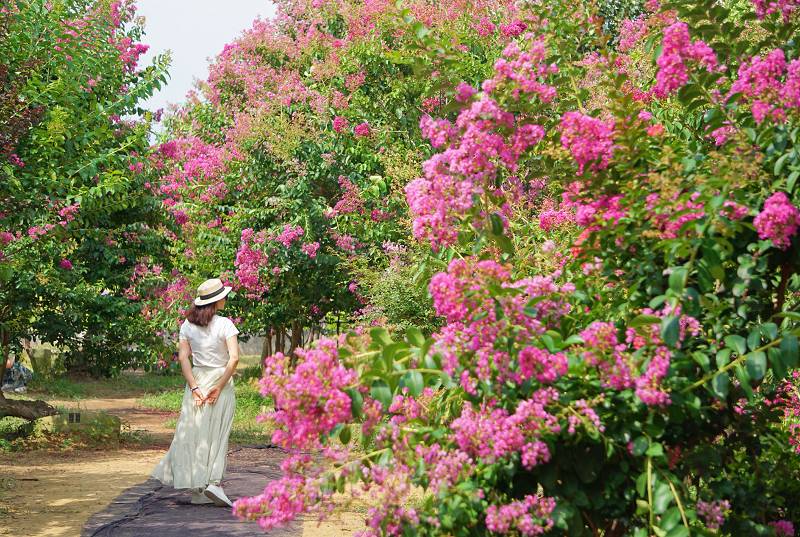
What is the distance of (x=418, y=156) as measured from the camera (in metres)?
12.0

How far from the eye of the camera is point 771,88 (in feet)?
9.40

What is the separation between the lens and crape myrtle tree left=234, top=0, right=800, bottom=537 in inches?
101

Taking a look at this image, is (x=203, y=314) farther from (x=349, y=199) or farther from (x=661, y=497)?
(x=349, y=199)

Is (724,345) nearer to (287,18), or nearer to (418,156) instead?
(418,156)

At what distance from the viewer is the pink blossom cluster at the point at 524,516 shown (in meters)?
2.55

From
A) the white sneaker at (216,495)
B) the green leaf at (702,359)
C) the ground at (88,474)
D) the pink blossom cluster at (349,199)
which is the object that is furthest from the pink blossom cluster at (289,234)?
the green leaf at (702,359)

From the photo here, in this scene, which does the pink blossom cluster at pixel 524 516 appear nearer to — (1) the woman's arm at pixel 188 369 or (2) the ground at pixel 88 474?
(2) the ground at pixel 88 474

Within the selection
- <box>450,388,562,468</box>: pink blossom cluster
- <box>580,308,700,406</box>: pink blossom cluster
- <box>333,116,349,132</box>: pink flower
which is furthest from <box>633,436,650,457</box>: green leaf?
<box>333,116,349,132</box>: pink flower

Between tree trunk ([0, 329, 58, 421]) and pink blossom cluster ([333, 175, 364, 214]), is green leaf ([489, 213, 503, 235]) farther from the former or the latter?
tree trunk ([0, 329, 58, 421])

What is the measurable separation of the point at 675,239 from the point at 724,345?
1.45 ft

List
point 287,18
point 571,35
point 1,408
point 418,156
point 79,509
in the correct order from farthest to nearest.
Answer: point 287,18, point 1,408, point 418,156, point 79,509, point 571,35

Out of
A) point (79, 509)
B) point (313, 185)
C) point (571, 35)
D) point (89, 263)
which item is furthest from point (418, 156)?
point (571, 35)

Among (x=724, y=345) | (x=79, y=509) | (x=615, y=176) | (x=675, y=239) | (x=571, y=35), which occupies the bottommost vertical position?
(x=79, y=509)

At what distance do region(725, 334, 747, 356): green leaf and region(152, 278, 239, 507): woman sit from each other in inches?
216
